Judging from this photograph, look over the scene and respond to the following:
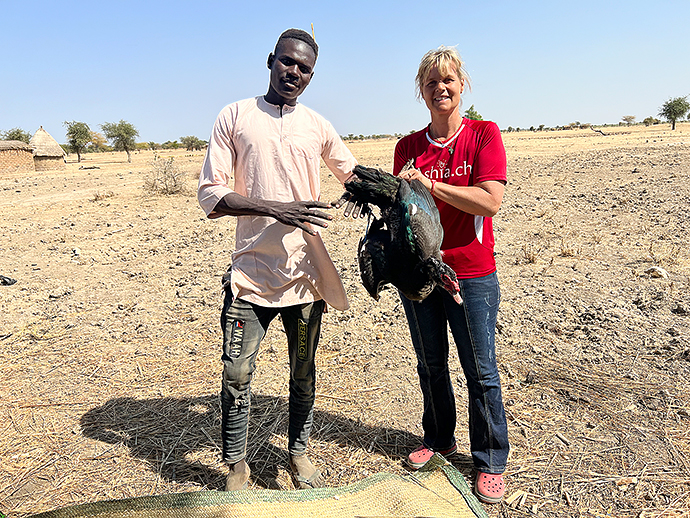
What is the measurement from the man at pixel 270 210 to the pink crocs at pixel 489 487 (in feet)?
4.21

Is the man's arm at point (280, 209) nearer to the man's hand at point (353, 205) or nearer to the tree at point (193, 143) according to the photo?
the man's hand at point (353, 205)

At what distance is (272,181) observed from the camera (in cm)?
250

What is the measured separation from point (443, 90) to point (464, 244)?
32.1 inches

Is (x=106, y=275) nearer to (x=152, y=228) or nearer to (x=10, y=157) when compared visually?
(x=152, y=228)

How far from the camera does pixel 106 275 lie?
7.18 metres

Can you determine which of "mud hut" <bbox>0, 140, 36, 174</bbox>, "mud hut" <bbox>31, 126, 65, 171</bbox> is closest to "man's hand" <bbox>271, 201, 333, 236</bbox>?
"mud hut" <bbox>0, 140, 36, 174</bbox>

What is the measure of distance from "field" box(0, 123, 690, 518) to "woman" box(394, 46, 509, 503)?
1.79 ft

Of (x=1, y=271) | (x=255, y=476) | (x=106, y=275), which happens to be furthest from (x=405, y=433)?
(x=1, y=271)

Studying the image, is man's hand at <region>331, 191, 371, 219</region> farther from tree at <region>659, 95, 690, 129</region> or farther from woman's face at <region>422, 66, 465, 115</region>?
tree at <region>659, 95, 690, 129</region>

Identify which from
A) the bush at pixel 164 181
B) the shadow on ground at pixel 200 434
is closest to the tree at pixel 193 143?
the bush at pixel 164 181

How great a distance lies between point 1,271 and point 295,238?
6.92 metres

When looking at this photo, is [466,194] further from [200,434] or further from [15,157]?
[15,157]

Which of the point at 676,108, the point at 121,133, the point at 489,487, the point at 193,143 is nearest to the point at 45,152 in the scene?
the point at 121,133

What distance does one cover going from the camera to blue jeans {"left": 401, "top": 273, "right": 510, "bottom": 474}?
8.70ft
